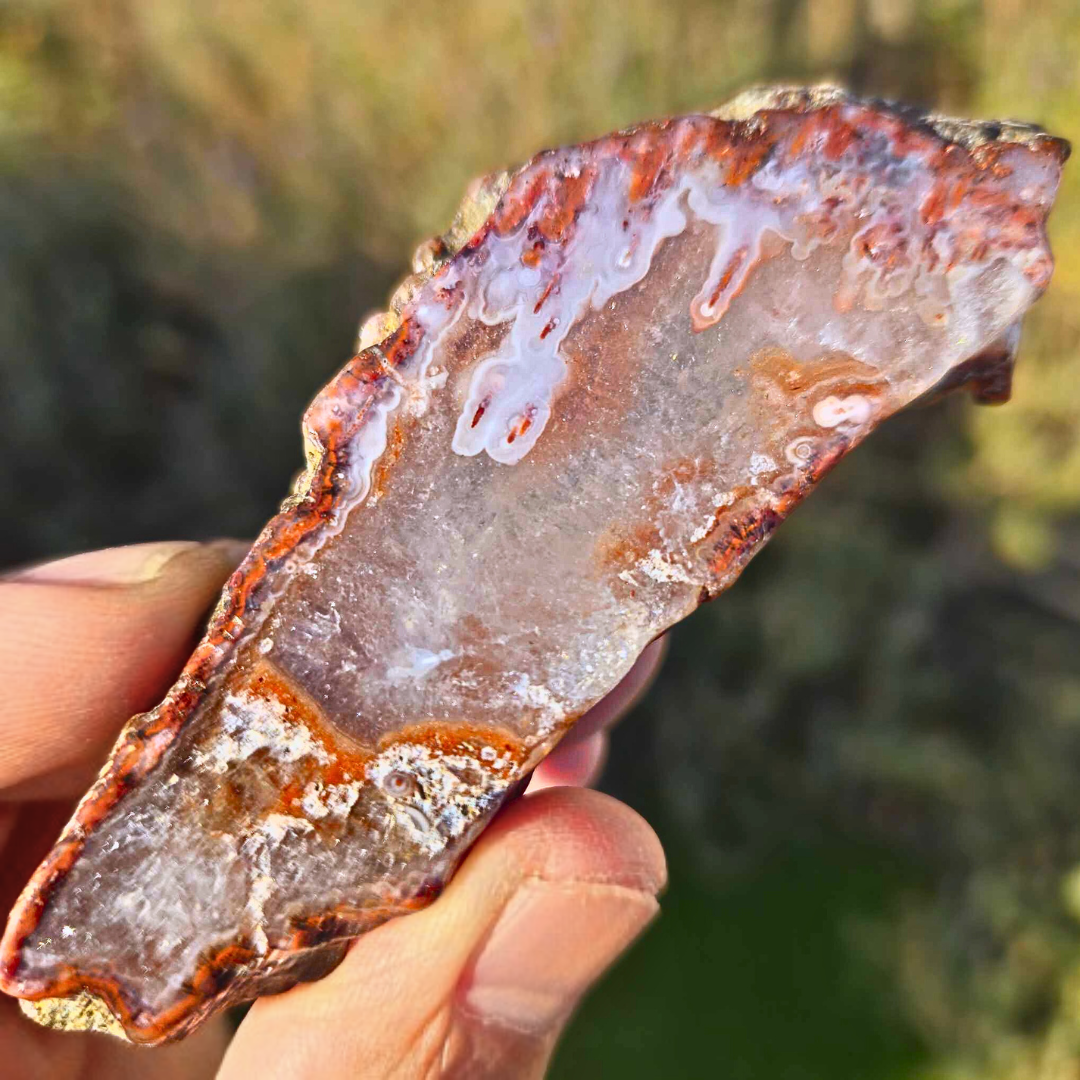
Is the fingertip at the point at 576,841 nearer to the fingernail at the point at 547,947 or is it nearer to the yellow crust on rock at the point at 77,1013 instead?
the fingernail at the point at 547,947

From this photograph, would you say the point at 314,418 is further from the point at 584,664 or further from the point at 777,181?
the point at 777,181

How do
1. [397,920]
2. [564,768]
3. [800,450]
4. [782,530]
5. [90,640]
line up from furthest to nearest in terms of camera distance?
[782,530]
[564,768]
[90,640]
[397,920]
[800,450]

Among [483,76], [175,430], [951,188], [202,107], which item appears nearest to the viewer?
[951,188]

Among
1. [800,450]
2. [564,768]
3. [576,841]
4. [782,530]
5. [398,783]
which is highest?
[800,450]

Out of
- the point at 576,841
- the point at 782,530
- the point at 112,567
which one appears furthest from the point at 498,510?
the point at 782,530

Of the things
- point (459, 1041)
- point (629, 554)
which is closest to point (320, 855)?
point (459, 1041)

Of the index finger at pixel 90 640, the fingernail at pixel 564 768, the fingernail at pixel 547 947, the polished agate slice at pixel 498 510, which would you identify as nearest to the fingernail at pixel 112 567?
the index finger at pixel 90 640

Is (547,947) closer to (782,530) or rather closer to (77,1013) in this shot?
(77,1013)
